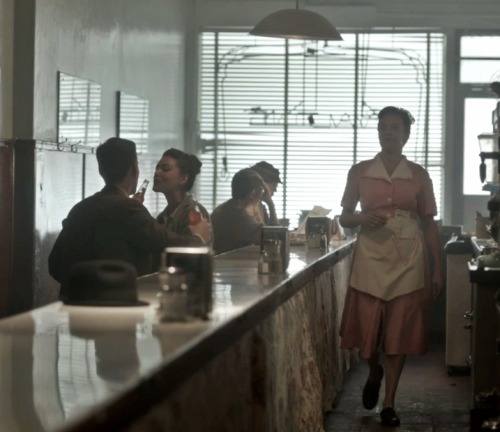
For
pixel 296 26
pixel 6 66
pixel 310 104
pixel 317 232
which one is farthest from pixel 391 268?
pixel 310 104

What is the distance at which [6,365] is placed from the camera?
246 cm

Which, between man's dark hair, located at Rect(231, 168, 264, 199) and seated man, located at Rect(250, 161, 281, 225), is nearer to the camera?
man's dark hair, located at Rect(231, 168, 264, 199)

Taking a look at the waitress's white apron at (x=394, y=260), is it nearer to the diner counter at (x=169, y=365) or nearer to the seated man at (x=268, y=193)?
the diner counter at (x=169, y=365)

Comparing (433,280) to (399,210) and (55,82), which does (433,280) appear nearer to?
(399,210)

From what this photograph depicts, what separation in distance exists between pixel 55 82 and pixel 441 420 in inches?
157

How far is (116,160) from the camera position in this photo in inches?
196

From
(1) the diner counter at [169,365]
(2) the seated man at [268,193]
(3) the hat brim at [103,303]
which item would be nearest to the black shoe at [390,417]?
(1) the diner counter at [169,365]

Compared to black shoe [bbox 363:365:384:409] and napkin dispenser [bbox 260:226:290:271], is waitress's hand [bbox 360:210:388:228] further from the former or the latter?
napkin dispenser [bbox 260:226:290:271]

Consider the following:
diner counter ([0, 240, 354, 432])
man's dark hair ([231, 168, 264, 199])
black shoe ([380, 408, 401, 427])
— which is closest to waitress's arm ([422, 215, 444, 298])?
black shoe ([380, 408, 401, 427])

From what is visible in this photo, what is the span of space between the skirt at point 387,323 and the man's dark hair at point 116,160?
5.61 ft

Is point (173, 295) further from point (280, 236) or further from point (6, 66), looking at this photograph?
point (6, 66)

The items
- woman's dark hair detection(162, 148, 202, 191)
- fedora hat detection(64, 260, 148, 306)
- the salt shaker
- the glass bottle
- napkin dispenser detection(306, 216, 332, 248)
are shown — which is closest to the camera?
the salt shaker

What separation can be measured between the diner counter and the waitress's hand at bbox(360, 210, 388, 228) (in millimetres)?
850

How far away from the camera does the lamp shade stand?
307 inches
